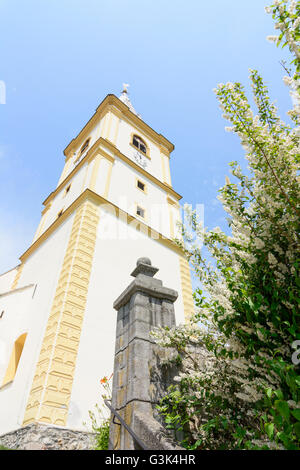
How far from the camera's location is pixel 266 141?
2.50 metres

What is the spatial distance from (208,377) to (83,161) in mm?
13142

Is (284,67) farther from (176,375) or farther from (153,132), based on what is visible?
(153,132)

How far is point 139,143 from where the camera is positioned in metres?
17.5

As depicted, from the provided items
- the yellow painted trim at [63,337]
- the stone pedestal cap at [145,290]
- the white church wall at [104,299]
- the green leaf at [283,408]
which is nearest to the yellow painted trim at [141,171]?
the white church wall at [104,299]

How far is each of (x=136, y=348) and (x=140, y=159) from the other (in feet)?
46.8

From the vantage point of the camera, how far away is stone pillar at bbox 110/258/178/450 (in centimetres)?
283

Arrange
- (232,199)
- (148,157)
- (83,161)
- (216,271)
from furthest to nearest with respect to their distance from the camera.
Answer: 1. (148,157)
2. (83,161)
3. (216,271)
4. (232,199)

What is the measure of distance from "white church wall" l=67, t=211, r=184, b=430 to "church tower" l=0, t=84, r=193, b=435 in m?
0.03

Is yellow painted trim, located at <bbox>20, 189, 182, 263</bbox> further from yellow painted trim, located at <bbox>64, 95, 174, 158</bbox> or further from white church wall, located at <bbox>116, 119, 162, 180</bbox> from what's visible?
yellow painted trim, located at <bbox>64, 95, 174, 158</bbox>

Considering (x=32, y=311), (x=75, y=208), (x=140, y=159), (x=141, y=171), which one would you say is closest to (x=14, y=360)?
(x=32, y=311)

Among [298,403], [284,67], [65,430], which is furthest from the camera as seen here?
[65,430]

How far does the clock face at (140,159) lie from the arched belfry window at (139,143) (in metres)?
0.81

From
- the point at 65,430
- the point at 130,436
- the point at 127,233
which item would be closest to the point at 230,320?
the point at 130,436

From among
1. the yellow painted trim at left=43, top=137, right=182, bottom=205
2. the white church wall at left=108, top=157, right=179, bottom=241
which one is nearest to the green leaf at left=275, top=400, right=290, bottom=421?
Result: the white church wall at left=108, top=157, right=179, bottom=241
